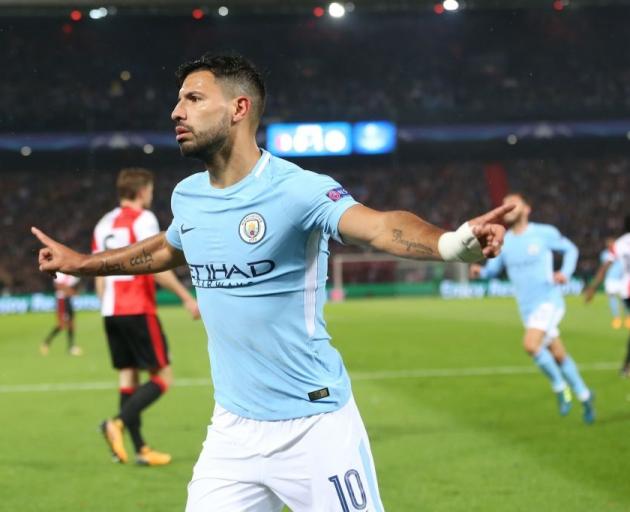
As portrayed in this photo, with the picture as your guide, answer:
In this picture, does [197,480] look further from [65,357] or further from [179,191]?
[65,357]

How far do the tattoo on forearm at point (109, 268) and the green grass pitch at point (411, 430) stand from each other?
264cm

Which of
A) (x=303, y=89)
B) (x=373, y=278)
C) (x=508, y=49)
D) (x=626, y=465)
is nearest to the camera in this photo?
(x=626, y=465)

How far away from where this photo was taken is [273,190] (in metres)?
3.34

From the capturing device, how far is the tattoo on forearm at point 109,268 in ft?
13.5

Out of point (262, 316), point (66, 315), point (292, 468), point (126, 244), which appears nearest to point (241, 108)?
point (262, 316)

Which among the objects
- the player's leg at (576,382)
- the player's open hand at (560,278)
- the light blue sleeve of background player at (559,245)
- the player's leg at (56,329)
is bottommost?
the player's leg at (56,329)

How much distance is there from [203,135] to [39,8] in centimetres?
1085

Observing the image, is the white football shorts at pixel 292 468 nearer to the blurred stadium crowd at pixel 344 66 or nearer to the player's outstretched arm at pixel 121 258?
the player's outstretched arm at pixel 121 258

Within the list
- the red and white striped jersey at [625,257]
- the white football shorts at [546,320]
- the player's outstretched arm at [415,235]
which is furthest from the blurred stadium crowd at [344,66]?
the player's outstretched arm at [415,235]

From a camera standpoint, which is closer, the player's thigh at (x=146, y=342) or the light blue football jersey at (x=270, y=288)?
the light blue football jersey at (x=270, y=288)

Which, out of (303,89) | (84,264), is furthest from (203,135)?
(303,89)

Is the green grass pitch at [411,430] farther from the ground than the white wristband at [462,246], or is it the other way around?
the white wristband at [462,246]

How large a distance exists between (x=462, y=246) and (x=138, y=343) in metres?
5.37

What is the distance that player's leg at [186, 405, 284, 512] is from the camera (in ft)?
11.1
